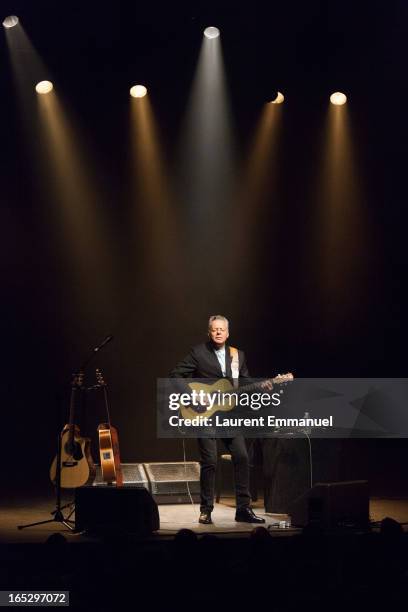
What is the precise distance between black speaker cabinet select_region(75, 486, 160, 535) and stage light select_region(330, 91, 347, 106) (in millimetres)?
4682

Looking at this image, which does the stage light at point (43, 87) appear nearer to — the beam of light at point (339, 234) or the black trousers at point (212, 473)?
the beam of light at point (339, 234)

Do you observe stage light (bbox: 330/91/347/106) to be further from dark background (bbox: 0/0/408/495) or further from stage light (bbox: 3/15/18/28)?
stage light (bbox: 3/15/18/28)

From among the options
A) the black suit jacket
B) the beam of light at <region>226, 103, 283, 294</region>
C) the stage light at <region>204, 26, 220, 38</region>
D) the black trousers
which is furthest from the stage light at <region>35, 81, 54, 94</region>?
the black trousers

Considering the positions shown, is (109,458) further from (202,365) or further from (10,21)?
(10,21)

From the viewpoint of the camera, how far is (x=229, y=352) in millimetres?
Answer: 6164

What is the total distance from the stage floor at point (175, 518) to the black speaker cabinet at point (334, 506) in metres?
0.16

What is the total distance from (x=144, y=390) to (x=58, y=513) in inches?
106

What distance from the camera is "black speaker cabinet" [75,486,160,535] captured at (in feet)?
16.9

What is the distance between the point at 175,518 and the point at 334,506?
1309mm

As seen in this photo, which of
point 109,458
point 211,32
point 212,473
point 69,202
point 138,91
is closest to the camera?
point 212,473

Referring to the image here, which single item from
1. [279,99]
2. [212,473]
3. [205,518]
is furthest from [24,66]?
[205,518]

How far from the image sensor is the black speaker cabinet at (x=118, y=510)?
16.9ft

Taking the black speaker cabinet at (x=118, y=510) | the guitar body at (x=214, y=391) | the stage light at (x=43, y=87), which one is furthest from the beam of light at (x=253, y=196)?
the black speaker cabinet at (x=118, y=510)

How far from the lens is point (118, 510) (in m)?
5.16
